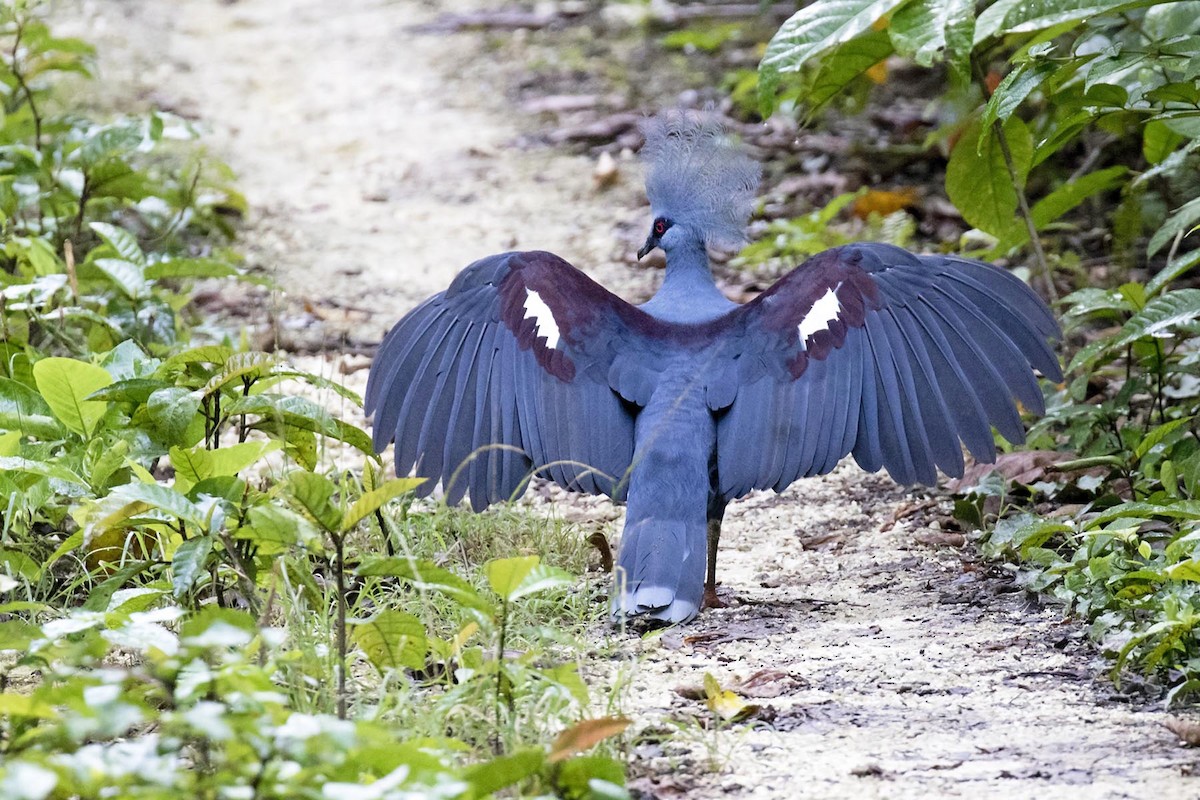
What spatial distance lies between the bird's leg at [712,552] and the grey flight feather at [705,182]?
3.75ft

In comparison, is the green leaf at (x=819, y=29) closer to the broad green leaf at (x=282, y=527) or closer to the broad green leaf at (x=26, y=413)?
the broad green leaf at (x=282, y=527)

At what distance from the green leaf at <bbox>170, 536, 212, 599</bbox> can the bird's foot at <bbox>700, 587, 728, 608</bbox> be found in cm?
144

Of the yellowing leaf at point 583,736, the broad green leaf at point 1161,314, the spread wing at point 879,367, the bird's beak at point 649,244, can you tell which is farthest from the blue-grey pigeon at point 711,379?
the yellowing leaf at point 583,736

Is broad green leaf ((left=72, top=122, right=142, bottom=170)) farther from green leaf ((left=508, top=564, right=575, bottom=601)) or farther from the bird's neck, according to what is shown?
green leaf ((left=508, top=564, right=575, bottom=601))

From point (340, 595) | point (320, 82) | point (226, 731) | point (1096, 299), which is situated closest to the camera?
point (226, 731)

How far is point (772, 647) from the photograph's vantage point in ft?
11.3

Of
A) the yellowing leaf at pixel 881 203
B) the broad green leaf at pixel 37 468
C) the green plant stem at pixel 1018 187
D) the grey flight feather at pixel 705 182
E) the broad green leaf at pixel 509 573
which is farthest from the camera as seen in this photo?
the yellowing leaf at pixel 881 203

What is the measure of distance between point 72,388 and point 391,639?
4.70 ft

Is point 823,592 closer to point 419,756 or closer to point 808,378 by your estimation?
point 808,378

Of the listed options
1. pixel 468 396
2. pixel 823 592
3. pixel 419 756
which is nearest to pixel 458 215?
pixel 468 396

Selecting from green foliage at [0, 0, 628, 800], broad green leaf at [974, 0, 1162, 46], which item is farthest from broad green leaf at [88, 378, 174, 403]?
broad green leaf at [974, 0, 1162, 46]

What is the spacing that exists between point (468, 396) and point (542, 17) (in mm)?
7355

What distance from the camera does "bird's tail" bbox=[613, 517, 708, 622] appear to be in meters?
3.47

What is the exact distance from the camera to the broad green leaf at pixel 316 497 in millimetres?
2637
